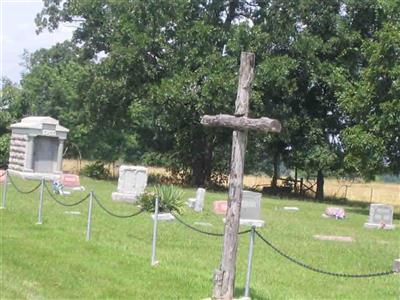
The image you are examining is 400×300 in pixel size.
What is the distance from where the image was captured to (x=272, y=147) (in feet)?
129

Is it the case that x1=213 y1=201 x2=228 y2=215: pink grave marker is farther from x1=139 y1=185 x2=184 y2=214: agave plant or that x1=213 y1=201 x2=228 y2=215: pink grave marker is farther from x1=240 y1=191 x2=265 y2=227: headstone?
x1=240 y1=191 x2=265 y2=227: headstone

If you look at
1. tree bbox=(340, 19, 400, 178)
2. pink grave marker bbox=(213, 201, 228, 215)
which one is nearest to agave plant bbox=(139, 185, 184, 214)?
pink grave marker bbox=(213, 201, 228, 215)

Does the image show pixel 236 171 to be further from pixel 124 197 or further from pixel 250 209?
pixel 124 197

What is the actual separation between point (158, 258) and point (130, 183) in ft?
41.3

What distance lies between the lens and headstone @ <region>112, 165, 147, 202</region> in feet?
81.8

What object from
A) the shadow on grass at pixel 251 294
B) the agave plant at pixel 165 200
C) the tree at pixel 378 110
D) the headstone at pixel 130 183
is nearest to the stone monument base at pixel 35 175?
the headstone at pixel 130 183

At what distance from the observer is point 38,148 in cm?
3406

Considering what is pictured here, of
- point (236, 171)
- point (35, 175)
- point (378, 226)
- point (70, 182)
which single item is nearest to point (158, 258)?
point (236, 171)

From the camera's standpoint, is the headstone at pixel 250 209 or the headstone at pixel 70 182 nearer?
the headstone at pixel 250 209

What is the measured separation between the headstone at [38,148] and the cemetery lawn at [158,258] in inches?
516

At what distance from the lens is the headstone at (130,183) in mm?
24938

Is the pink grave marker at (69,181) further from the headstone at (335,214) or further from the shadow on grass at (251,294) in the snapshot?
the shadow on grass at (251,294)

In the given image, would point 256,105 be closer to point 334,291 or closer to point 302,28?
point 302,28

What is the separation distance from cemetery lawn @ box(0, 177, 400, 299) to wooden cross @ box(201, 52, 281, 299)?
0.67 metres
